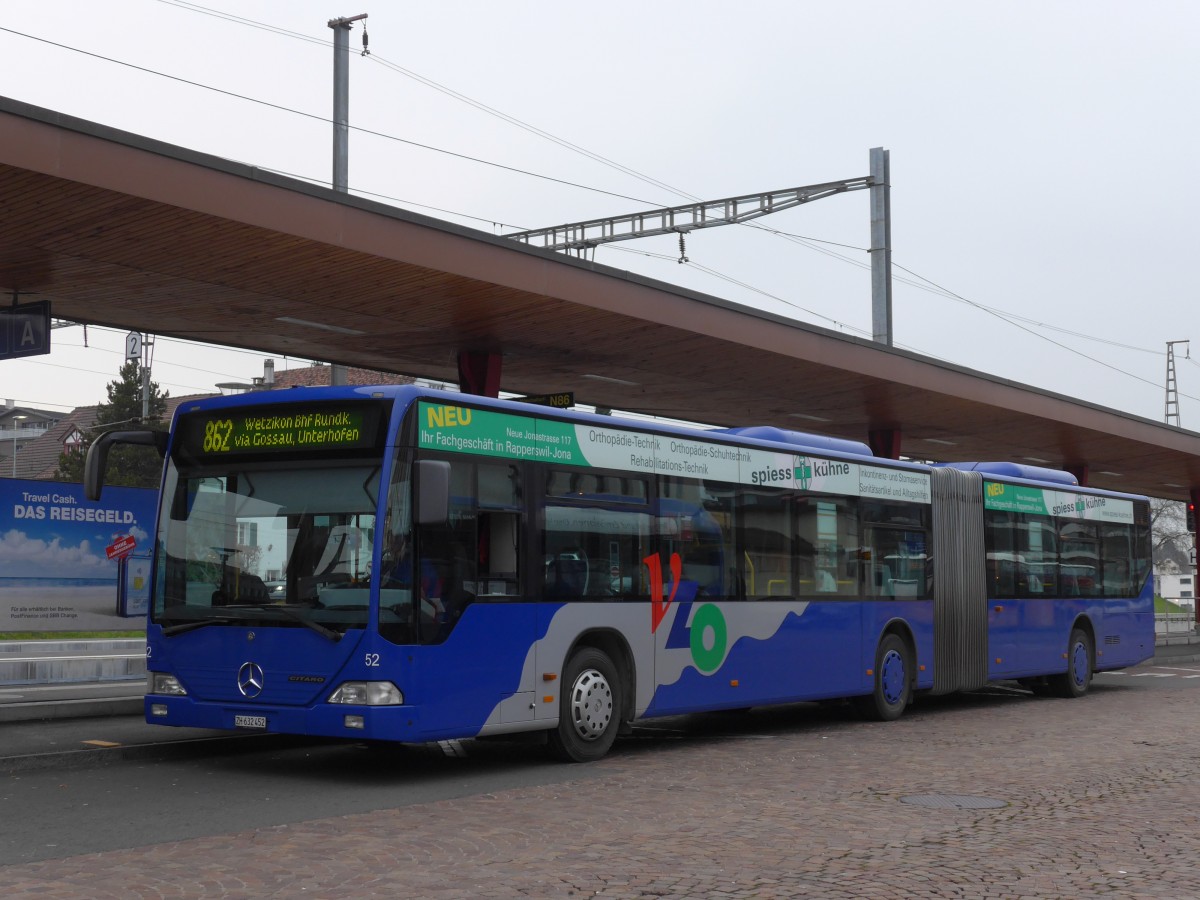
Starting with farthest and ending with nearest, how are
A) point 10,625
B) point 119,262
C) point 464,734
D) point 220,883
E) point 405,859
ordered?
point 10,625 → point 119,262 → point 464,734 → point 405,859 → point 220,883

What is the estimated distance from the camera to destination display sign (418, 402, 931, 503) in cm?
1137

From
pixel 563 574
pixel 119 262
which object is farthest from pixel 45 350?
pixel 563 574

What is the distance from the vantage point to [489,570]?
1145cm

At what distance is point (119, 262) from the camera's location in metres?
15.4

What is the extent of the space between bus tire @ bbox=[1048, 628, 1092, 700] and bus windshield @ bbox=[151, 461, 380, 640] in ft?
43.9

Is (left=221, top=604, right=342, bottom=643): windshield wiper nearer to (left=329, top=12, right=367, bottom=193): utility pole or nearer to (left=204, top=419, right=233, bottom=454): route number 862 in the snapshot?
(left=204, top=419, right=233, bottom=454): route number 862

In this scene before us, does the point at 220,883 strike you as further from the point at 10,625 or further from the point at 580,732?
the point at 10,625

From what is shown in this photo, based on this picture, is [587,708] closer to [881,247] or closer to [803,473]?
[803,473]

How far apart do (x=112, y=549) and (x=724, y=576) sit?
9630 mm

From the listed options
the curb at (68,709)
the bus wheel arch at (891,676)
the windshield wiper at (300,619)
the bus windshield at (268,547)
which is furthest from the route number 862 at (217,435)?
the bus wheel arch at (891,676)

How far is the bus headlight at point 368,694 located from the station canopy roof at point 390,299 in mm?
5141

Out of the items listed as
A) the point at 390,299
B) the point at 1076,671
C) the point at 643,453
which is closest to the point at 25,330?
the point at 390,299

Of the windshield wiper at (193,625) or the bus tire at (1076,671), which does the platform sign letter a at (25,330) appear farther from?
the bus tire at (1076,671)

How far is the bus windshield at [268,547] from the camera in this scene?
10711 mm
